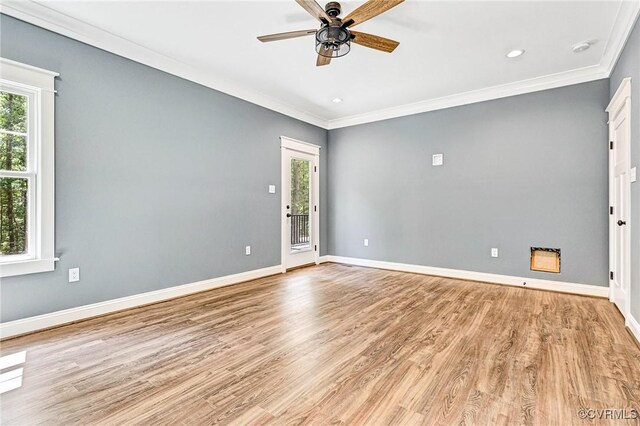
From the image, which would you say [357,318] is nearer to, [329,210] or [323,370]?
[323,370]

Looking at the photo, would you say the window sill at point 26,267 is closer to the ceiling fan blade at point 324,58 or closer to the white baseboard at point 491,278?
the ceiling fan blade at point 324,58

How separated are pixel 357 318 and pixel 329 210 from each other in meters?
3.36

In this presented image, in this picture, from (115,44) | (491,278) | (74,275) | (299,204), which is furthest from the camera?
(299,204)

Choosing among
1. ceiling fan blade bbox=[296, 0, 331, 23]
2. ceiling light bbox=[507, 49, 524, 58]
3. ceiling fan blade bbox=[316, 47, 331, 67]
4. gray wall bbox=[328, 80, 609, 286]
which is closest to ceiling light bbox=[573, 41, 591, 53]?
ceiling light bbox=[507, 49, 524, 58]

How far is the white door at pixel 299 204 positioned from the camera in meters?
5.14

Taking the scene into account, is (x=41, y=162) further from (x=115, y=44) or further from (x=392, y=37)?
(x=392, y=37)

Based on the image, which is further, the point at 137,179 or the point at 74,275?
Answer: the point at 137,179

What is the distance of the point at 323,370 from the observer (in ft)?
6.59

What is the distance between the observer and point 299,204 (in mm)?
5508

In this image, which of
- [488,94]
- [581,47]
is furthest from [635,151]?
[488,94]

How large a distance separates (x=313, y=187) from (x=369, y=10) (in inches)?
146
